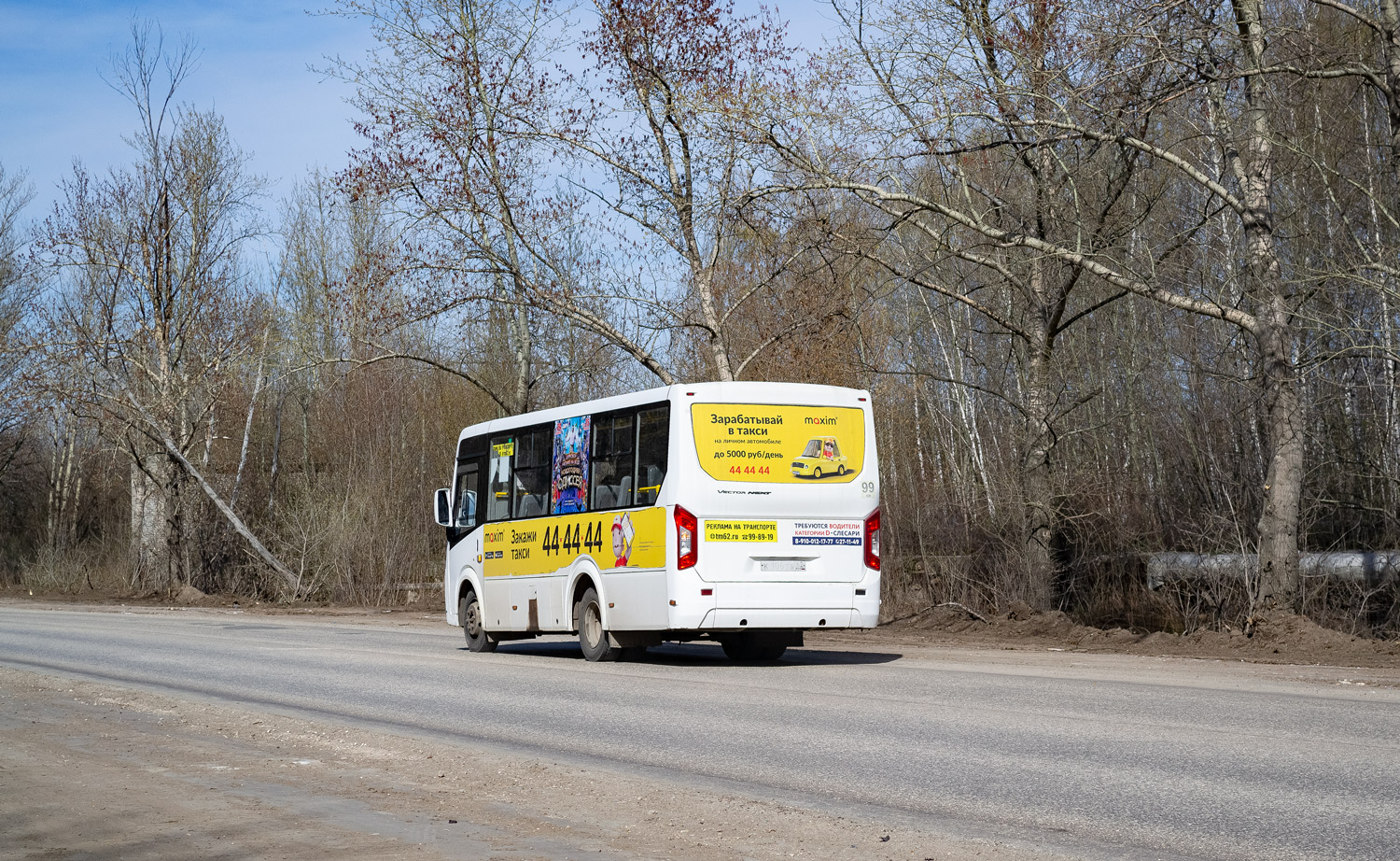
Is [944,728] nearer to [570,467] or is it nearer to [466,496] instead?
[570,467]

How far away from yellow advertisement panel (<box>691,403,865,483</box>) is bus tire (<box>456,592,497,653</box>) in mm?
5524

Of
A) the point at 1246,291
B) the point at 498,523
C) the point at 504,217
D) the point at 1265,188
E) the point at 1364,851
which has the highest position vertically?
the point at 504,217

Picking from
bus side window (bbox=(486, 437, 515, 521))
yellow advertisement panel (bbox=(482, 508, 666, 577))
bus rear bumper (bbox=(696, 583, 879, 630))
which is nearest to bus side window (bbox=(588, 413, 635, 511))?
yellow advertisement panel (bbox=(482, 508, 666, 577))

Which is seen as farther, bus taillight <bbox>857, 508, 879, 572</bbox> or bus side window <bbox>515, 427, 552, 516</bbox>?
bus side window <bbox>515, 427, 552, 516</bbox>

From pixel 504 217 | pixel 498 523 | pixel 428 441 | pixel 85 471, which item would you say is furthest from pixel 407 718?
pixel 85 471

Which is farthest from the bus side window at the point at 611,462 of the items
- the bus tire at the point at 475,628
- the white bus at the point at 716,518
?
the bus tire at the point at 475,628

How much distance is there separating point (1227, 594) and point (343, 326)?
1764 centimetres

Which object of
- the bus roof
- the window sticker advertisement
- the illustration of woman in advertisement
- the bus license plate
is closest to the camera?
the bus license plate

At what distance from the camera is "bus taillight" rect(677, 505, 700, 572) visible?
612 inches

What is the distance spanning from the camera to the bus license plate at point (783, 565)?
15.8 meters

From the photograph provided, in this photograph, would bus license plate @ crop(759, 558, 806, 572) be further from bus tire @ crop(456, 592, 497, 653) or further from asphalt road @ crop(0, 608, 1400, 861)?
bus tire @ crop(456, 592, 497, 653)

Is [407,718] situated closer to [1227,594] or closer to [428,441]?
[1227,594]

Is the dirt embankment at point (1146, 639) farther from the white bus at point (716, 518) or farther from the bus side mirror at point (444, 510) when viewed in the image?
the bus side mirror at point (444, 510)

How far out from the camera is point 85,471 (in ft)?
202
